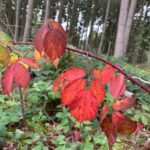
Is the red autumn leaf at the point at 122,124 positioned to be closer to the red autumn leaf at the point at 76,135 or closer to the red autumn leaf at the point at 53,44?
the red autumn leaf at the point at 53,44

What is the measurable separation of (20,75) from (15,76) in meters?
0.01

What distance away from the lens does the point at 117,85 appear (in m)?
0.74

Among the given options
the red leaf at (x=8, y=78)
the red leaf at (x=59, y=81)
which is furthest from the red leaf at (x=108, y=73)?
the red leaf at (x=8, y=78)

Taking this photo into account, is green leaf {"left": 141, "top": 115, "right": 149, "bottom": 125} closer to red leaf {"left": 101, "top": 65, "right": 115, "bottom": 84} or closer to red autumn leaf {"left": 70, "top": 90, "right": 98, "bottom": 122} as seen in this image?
red leaf {"left": 101, "top": 65, "right": 115, "bottom": 84}

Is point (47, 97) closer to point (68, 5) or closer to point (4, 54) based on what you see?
point (4, 54)

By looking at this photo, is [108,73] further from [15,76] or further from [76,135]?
[76,135]

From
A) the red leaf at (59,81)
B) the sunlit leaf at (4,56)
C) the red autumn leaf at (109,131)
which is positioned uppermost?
the sunlit leaf at (4,56)

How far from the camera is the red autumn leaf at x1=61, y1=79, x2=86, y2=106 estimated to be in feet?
2.11

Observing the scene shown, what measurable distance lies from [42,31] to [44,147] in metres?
1.93

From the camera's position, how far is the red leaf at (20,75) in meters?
0.67

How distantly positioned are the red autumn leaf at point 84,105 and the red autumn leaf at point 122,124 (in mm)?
87

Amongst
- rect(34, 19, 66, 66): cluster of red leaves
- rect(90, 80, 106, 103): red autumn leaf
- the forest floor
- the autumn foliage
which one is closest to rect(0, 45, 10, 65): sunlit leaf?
the autumn foliage

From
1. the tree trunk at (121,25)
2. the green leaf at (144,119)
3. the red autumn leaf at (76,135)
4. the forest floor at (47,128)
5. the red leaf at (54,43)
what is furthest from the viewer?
the tree trunk at (121,25)

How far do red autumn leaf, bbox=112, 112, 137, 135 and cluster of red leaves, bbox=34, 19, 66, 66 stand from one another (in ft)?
0.71
